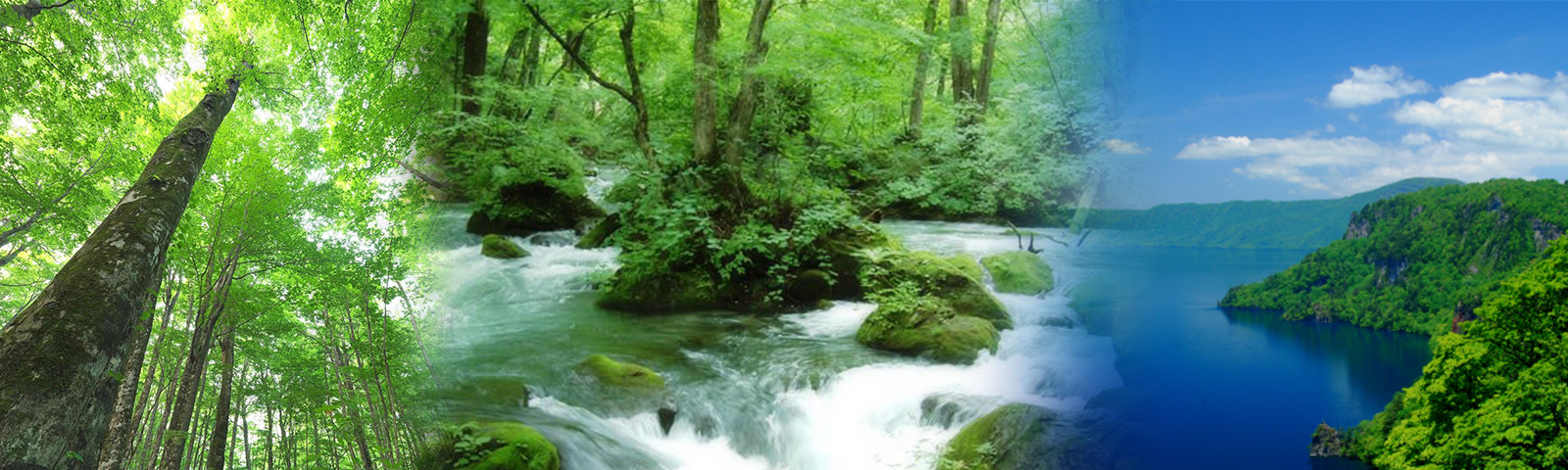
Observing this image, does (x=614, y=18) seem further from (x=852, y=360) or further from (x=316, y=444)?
(x=316, y=444)

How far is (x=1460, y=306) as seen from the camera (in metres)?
30.9

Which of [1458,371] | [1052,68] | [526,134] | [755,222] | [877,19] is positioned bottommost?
[1458,371]

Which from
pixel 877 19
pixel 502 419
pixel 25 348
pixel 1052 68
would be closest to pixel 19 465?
pixel 25 348

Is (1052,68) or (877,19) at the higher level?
(877,19)

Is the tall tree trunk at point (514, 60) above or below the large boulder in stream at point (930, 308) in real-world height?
above

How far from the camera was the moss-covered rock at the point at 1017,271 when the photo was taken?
2506mm

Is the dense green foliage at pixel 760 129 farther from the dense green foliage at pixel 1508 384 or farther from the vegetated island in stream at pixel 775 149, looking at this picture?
the dense green foliage at pixel 1508 384

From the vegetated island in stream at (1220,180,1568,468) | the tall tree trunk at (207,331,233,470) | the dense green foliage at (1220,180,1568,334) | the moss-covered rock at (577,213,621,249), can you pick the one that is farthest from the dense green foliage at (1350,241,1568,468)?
the dense green foliage at (1220,180,1568,334)

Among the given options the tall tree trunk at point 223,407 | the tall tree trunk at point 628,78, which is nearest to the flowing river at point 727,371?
the tall tree trunk at point 628,78

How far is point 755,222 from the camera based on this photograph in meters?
2.26

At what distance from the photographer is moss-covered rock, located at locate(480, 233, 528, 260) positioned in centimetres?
181

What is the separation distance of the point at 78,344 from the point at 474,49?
273 centimetres

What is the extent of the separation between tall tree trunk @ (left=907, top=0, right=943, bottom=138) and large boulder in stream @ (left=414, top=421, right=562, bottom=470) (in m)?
1.71

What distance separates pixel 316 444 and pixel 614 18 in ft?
12.0
